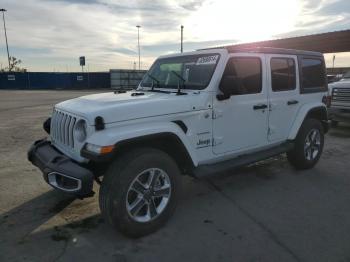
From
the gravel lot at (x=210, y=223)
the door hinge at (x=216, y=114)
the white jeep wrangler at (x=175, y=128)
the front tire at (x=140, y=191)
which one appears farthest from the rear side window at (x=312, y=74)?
the front tire at (x=140, y=191)

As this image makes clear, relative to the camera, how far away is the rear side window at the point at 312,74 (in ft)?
18.3

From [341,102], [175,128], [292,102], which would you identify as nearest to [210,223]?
[175,128]

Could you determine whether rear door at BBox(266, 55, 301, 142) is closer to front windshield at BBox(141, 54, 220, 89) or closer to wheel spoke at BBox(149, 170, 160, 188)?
front windshield at BBox(141, 54, 220, 89)

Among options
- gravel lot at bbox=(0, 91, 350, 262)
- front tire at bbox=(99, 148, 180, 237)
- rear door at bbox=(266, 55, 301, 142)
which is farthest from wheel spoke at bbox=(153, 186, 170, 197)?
rear door at bbox=(266, 55, 301, 142)

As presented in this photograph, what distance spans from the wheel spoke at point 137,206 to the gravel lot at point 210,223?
0.29 metres

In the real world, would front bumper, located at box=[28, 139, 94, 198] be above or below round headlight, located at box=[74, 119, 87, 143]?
below

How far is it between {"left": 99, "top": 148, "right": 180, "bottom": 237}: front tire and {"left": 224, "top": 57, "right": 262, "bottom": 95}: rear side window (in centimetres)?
145

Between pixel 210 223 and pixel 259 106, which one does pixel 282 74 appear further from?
pixel 210 223

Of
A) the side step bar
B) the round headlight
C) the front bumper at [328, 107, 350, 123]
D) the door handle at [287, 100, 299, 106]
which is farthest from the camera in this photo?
the front bumper at [328, 107, 350, 123]

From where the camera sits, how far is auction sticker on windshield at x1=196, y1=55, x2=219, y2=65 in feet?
14.3

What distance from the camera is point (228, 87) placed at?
412 centimetres

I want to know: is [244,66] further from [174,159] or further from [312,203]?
[312,203]

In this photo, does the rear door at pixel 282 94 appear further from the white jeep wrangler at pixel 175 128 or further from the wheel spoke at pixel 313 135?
the wheel spoke at pixel 313 135

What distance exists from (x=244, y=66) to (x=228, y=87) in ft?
2.13
